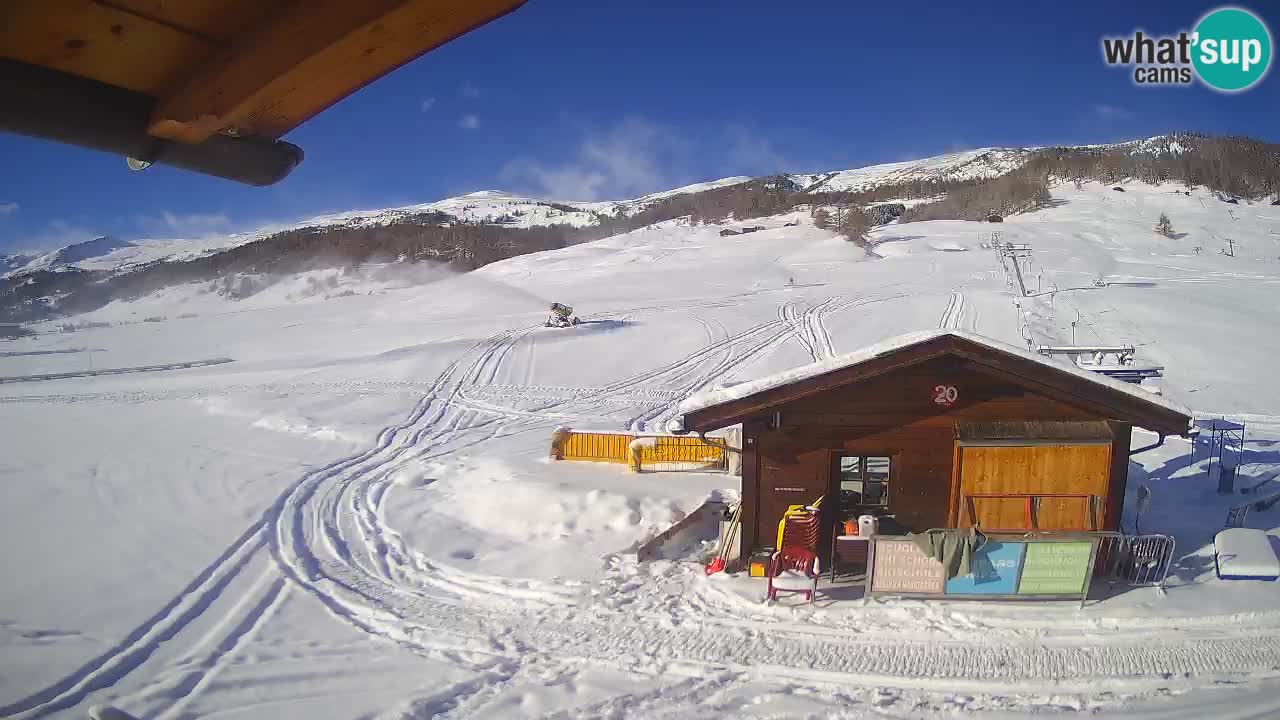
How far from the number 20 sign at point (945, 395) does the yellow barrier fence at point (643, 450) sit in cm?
589

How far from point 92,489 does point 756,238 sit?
6938 centimetres

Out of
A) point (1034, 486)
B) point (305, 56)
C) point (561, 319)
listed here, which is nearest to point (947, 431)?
point (1034, 486)

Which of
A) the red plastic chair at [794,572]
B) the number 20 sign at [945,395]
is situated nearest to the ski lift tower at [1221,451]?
the number 20 sign at [945,395]

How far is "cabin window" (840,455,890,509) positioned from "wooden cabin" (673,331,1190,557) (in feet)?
1.94

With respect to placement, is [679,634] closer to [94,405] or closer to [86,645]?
[86,645]

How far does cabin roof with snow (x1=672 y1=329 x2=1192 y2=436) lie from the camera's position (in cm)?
892

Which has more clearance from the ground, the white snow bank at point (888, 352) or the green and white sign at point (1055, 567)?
Result: the white snow bank at point (888, 352)

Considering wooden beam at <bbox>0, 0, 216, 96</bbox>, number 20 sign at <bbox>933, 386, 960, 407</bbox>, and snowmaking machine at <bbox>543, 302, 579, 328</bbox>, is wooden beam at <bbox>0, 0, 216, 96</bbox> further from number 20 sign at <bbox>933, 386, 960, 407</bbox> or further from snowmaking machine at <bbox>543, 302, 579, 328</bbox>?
snowmaking machine at <bbox>543, 302, 579, 328</bbox>

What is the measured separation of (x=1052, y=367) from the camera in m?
8.91

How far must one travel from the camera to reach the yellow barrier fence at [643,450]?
1529 cm

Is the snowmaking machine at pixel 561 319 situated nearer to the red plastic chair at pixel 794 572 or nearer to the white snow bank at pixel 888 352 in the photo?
the white snow bank at pixel 888 352

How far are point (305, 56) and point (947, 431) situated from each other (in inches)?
387

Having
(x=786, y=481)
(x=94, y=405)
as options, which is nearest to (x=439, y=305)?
(x=94, y=405)

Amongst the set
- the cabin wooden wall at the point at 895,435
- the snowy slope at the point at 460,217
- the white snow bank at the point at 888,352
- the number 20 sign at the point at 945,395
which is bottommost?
the cabin wooden wall at the point at 895,435
